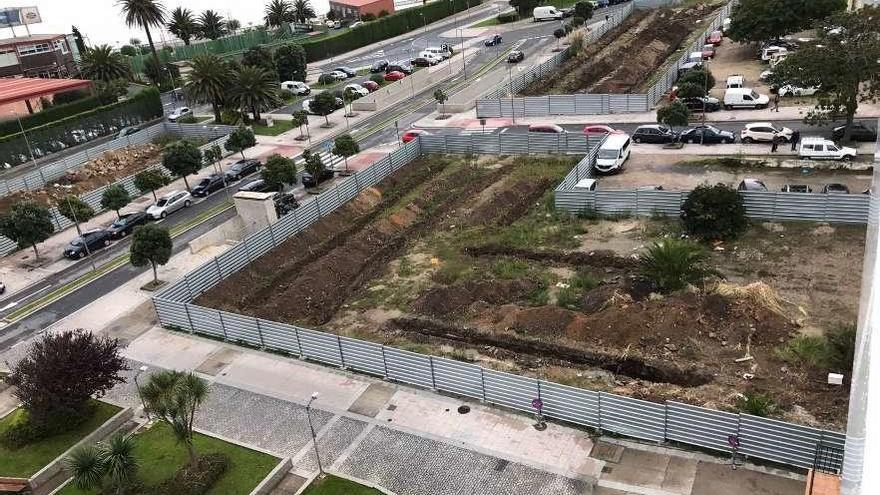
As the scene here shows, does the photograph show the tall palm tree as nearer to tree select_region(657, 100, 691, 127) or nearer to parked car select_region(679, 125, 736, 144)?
tree select_region(657, 100, 691, 127)

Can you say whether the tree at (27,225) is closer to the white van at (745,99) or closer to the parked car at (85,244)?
the parked car at (85,244)

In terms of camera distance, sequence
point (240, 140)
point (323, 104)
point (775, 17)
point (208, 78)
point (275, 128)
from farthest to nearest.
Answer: point (275, 128)
point (208, 78)
point (323, 104)
point (775, 17)
point (240, 140)

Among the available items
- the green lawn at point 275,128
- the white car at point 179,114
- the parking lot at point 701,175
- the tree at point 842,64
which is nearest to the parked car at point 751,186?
the parking lot at point 701,175

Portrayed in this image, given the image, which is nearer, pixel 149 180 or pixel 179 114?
pixel 149 180

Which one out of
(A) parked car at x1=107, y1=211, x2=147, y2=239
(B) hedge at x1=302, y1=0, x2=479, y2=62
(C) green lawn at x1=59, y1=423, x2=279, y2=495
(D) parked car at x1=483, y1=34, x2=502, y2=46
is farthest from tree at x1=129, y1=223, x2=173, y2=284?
(B) hedge at x1=302, y1=0, x2=479, y2=62

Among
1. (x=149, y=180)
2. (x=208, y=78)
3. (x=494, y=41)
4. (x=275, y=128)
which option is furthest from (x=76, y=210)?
(x=494, y=41)

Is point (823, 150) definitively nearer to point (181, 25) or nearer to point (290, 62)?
point (290, 62)

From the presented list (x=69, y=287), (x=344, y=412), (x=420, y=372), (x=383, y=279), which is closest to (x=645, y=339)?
(x=420, y=372)
